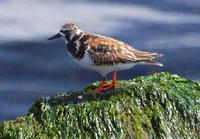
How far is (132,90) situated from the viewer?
27.7ft


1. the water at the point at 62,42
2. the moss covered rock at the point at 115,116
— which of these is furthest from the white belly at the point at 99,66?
the water at the point at 62,42

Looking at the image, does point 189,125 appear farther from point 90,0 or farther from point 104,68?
point 90,0

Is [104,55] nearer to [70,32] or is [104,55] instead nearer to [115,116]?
A: [70,32]

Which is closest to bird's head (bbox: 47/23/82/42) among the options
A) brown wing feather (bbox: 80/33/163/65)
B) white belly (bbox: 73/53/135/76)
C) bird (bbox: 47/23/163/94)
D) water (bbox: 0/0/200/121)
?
bird (bbox: 47/23/163/94)

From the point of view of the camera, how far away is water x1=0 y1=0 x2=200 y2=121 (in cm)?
1255

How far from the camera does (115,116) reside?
820 cm

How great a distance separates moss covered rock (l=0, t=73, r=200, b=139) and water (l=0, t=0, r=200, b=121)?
3558 mm

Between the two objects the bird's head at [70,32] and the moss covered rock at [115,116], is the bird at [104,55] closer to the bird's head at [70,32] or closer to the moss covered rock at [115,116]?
the bird's head at [70,32]

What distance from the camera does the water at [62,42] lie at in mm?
12555

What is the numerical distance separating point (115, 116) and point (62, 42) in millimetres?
5594

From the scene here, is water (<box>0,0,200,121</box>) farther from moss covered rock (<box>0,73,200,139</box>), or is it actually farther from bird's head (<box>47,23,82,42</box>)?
moss covered rock (<box>0,73,200,139</box>)

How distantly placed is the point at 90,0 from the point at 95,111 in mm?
6971

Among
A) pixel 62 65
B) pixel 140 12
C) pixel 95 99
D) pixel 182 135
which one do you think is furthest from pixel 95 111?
pixel 140 12

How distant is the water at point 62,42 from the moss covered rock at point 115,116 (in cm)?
356
